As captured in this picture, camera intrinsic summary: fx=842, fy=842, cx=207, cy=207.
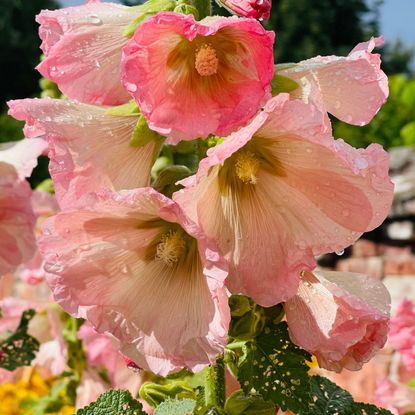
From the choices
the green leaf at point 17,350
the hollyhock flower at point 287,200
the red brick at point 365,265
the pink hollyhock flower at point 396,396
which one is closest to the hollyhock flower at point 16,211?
the green leaf at point 17,350

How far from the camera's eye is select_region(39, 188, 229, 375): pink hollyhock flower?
688 millimetres

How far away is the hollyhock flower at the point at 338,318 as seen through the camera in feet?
2.48

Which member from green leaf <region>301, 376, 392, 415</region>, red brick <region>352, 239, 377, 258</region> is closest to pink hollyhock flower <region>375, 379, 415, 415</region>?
green leaf <region>301, 376, 392, 415</region>

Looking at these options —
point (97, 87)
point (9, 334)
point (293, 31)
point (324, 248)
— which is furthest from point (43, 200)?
point (293, 31)

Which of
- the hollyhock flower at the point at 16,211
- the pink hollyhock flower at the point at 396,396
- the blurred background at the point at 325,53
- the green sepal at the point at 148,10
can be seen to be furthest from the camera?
the blurred background at the point at 325,53

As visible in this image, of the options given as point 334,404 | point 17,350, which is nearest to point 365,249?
point 17,350

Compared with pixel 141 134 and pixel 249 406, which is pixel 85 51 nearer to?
pixel 141 134

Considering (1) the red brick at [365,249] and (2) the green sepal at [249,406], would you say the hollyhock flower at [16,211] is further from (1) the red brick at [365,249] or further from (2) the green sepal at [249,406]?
(1) the red brick at [365,249]

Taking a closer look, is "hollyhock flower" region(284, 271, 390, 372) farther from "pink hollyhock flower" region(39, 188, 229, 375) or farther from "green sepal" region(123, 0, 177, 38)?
"green sepal" region(123, 0, 177, 38)

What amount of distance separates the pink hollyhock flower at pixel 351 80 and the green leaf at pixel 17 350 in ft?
2.21

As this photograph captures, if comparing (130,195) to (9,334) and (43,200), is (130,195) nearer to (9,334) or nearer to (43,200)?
(9,334)

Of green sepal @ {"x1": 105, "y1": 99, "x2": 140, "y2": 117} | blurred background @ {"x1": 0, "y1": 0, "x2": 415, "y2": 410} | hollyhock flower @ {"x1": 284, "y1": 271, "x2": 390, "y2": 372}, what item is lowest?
blurred background @ {"x1": 0, "y1": 0, "x2": 415, "y2": 410}

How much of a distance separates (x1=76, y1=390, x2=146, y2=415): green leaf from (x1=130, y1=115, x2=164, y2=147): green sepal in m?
0.24

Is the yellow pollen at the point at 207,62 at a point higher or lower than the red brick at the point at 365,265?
higher
